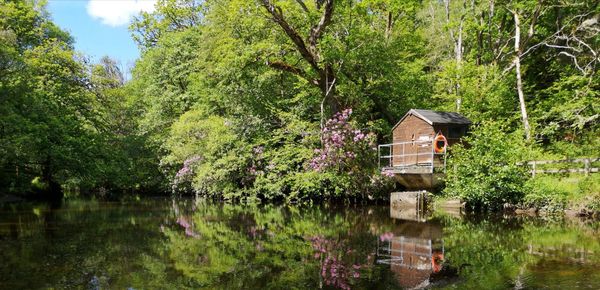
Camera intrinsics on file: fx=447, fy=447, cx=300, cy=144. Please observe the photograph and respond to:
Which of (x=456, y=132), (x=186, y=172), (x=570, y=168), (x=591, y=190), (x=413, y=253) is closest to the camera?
(x=413, y=253)

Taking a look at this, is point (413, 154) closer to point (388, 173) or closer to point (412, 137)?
point (412, 137)

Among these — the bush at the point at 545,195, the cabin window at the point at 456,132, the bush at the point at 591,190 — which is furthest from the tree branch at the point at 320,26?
the bush at the point at 591,190

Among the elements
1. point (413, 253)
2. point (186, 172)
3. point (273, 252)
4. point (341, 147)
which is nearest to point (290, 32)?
point (341, 147)

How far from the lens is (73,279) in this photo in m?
6.84

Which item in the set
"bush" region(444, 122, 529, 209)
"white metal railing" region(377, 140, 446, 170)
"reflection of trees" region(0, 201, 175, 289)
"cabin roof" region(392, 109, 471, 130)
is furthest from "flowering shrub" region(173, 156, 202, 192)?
"bush" region(444, 122, 529, 209)

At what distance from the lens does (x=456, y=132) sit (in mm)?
19344

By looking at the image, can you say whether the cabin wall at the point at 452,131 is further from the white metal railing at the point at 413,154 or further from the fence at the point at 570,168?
the fence at the point at 570,168

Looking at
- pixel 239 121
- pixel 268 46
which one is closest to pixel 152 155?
pixel 239 121

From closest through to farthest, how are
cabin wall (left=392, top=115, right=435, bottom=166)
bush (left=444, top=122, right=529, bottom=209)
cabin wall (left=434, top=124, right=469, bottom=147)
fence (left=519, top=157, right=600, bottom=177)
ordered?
1. fence (left=519, top=157, right=600, bottom=177)
2. bush (left=444, top=122, right=529, bottom=209)
3. cabin wall (left=434, top=124, right=469, bottom=147)
4. cabin wall (left=392, top=115, right=435, bottom=166)

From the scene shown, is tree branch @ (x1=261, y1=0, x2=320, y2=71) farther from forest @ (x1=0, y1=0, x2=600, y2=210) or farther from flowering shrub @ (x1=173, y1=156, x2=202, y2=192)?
flowering shrub @ (x1=173, y1=156, x2=202, y2=192)

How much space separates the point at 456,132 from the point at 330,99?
6.58 metres

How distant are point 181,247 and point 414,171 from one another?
11.8m

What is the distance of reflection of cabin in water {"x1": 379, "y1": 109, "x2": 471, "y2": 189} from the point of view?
18.5 metres

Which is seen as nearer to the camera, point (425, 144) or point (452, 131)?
point (452, 131)
